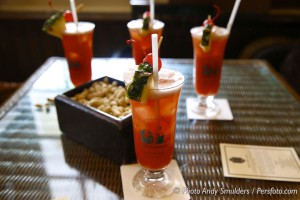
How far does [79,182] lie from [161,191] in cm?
24

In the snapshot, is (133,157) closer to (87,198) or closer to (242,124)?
(87,198)

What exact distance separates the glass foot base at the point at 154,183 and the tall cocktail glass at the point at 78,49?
584mm

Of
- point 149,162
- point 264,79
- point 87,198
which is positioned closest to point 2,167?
point 87,198

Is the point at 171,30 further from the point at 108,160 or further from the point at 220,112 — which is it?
the point at 108,160

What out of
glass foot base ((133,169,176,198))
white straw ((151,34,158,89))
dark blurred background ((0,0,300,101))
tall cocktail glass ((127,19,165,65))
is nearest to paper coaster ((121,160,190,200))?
glass foot base ((133,169,176,198))

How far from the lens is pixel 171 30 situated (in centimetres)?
264

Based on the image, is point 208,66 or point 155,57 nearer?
point 155,57

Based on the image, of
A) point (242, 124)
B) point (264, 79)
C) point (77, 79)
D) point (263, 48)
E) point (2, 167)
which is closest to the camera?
point (2, 167)

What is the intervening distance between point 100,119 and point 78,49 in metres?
0.45

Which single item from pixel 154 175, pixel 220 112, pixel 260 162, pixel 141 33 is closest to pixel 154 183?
pixel 154 175

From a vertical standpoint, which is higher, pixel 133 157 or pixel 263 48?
pixel 133 157

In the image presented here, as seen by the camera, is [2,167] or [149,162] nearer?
[149,162]

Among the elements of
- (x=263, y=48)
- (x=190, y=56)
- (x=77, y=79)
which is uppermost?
(x=77, y=79)

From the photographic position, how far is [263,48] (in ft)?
7.54
